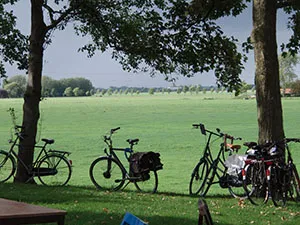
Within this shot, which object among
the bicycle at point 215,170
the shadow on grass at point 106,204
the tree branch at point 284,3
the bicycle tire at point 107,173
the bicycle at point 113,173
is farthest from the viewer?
the bicycle tire at point 107,173

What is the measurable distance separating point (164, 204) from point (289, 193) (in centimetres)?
253

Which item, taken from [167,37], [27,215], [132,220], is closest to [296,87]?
[167,37]

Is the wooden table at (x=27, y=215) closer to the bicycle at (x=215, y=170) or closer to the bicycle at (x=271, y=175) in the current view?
the bicycle at (x=271, y=175)

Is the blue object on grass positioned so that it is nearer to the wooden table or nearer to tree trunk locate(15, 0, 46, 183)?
the wooden table

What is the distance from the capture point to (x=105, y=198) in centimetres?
1073

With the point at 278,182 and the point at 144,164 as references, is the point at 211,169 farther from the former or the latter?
the point at 278,182

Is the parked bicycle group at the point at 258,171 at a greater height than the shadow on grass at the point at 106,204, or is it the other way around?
the parked bicycle group at the point at 258,171

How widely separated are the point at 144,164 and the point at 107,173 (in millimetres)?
937

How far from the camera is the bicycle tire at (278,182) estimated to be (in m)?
10.2

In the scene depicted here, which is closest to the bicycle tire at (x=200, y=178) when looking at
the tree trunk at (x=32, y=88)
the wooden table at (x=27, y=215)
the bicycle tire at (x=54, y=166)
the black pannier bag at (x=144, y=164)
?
the black pannier bag at (x=144, y=164)

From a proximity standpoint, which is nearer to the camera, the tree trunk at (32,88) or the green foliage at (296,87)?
the tree trunk at (32,88)

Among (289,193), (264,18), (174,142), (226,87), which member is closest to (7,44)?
(226,87)

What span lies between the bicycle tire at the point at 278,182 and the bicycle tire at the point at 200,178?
5.25 ft

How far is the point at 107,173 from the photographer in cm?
1234
